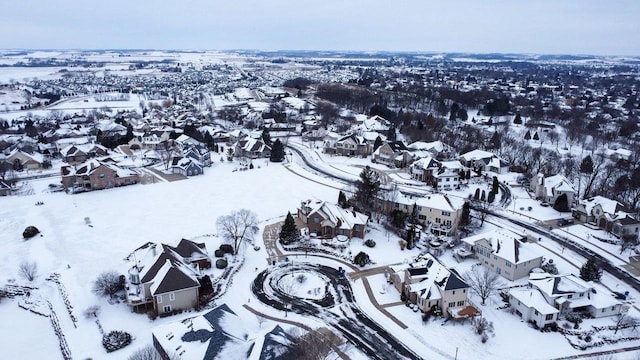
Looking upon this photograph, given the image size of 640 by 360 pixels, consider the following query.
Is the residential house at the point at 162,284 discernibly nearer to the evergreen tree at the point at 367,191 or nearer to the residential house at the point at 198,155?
the evergreen tree at the point at 367,191

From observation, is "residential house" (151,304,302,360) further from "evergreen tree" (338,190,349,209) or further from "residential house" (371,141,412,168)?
"residential house" (371,141,412,168)

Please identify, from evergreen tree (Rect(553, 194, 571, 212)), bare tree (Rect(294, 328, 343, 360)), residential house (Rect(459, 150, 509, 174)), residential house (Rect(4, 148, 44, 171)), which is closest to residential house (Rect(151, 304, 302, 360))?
bare tree (Rect(294, 328, 343, 360))

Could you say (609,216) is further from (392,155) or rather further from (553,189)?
(392,155)

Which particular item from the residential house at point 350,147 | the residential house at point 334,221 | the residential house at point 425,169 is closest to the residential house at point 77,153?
the residential house at point 350,147

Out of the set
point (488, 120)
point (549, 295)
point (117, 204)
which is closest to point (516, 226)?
point (549, 295)

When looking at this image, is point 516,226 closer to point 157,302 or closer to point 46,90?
point 157,302

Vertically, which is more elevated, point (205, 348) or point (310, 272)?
point (205, 348)

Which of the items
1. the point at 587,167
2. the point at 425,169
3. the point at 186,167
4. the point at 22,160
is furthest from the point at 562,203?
the point at 22,160
